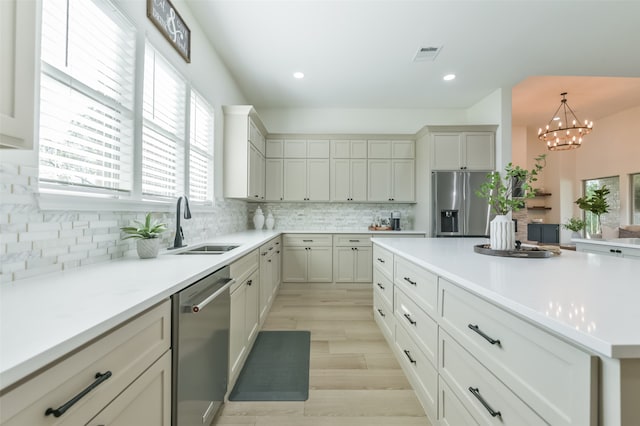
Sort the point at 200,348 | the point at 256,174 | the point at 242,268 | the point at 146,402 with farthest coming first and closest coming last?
the point at 256,174 → the point at 242,268 → the point at 200,348 → the point at 146,402

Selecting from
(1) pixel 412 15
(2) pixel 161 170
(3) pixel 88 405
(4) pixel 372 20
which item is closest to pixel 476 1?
(1) pixel 412 15

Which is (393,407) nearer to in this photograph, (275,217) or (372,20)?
(372,20)

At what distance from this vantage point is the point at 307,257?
4441 millimetres

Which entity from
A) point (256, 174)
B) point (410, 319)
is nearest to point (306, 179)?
point (256, 174)

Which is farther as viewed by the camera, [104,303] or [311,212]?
[311,212]

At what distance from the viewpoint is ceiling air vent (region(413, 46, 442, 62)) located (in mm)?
3209

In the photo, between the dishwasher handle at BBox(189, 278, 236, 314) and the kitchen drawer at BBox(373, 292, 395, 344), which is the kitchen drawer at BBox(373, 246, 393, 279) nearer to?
the kitchen drawer at BBox(373, 292, 395, 344)

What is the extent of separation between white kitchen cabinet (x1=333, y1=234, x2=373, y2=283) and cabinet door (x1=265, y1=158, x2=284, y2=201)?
128 centimetres

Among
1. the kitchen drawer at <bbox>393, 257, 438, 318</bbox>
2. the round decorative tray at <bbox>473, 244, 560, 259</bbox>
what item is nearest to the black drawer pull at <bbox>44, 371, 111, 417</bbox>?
the kitchen drawer at <bbox>393, 257, 438, 318</bbox>

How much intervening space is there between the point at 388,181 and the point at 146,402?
446 cm

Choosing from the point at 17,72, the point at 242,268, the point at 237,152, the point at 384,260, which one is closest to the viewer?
the point at 17,72

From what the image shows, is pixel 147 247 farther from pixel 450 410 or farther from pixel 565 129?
pixel 565 129

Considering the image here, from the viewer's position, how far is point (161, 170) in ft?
7.27

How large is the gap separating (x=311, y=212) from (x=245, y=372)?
127 inches
